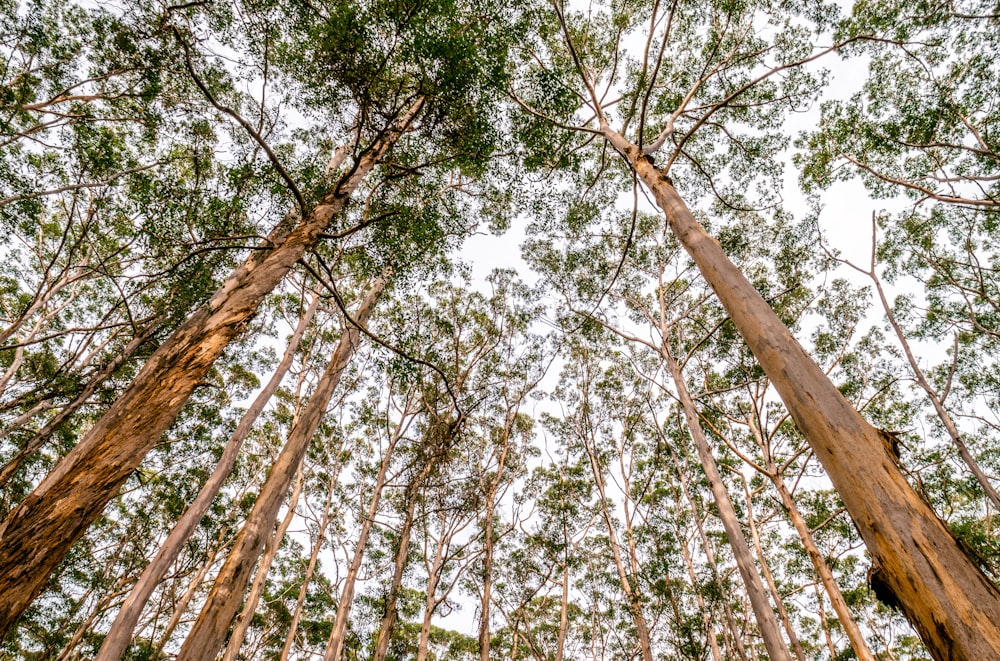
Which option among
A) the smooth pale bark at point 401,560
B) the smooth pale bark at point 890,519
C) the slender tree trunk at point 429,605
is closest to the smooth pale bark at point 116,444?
the smooth pale bark at point 401,560

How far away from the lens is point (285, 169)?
4.74m

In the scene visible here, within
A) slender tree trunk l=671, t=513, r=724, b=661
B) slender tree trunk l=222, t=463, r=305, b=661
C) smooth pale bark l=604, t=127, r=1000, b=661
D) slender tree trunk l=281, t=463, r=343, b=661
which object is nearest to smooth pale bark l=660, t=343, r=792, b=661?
smooth pale bark l=604, t=127, r=1000, b=661

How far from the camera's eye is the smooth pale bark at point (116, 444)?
6.60ft

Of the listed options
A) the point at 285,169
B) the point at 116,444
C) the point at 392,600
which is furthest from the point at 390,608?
the point at 285,169

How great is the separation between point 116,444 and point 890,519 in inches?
157

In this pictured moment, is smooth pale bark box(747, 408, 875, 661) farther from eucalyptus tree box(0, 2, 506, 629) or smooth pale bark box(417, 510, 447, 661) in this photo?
eucalyptus tree box(0, 2, 506, 629)

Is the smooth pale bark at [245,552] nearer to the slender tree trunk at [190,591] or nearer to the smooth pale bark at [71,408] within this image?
the smooth pale bark at [71,408]

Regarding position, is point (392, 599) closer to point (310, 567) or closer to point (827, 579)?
point (310, 567)

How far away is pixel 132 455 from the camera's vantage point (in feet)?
8.39

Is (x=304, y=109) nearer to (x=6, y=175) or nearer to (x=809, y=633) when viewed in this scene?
(x=6, y=175)

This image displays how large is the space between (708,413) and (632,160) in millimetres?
8925

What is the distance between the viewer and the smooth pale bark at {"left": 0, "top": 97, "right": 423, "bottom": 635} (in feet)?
6.60

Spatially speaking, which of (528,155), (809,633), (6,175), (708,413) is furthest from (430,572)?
(809,633)

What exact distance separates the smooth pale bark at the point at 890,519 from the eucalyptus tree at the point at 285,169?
10.1 ft
